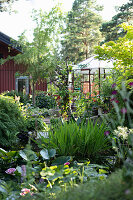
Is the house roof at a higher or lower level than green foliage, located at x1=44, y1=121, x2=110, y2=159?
higher

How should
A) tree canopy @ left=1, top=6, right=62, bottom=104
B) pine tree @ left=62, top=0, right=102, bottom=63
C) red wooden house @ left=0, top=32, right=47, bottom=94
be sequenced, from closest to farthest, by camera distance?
tree canopy @ left=1, top=6, right=62, bottom=104
red wooden house @ left=0, top=32, right=47, bottom=94
pine tree @ left=62, top=0, right=102, bottom=63

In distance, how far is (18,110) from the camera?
4.90m

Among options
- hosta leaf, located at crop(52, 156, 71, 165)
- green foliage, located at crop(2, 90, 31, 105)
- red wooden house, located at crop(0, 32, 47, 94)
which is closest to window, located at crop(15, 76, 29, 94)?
red wooden house, located at crop(0, 32, 47, 94)

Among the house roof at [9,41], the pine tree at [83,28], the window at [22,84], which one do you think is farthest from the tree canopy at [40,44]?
the pine tree at [83,28]

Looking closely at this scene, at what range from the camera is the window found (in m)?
14.3

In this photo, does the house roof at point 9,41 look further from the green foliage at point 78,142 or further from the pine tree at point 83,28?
the pine tree at point 83,28

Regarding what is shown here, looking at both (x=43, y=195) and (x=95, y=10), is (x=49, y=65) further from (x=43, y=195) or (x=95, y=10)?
(x=95, y=10)

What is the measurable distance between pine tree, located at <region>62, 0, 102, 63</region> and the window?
16079mm

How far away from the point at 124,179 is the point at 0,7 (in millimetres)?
16425

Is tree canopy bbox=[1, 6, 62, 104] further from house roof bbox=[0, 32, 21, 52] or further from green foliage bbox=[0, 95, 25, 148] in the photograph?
green foliage bbox=[0, 95, 25, 148]

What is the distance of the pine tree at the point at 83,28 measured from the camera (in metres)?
29.6

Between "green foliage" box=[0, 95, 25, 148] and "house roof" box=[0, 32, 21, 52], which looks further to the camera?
"house roof" box=[0, 32, 21, 52]

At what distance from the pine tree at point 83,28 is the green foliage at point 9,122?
2543 cm

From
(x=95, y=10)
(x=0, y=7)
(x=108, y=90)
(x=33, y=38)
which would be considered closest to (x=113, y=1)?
(x=95, y=10)
